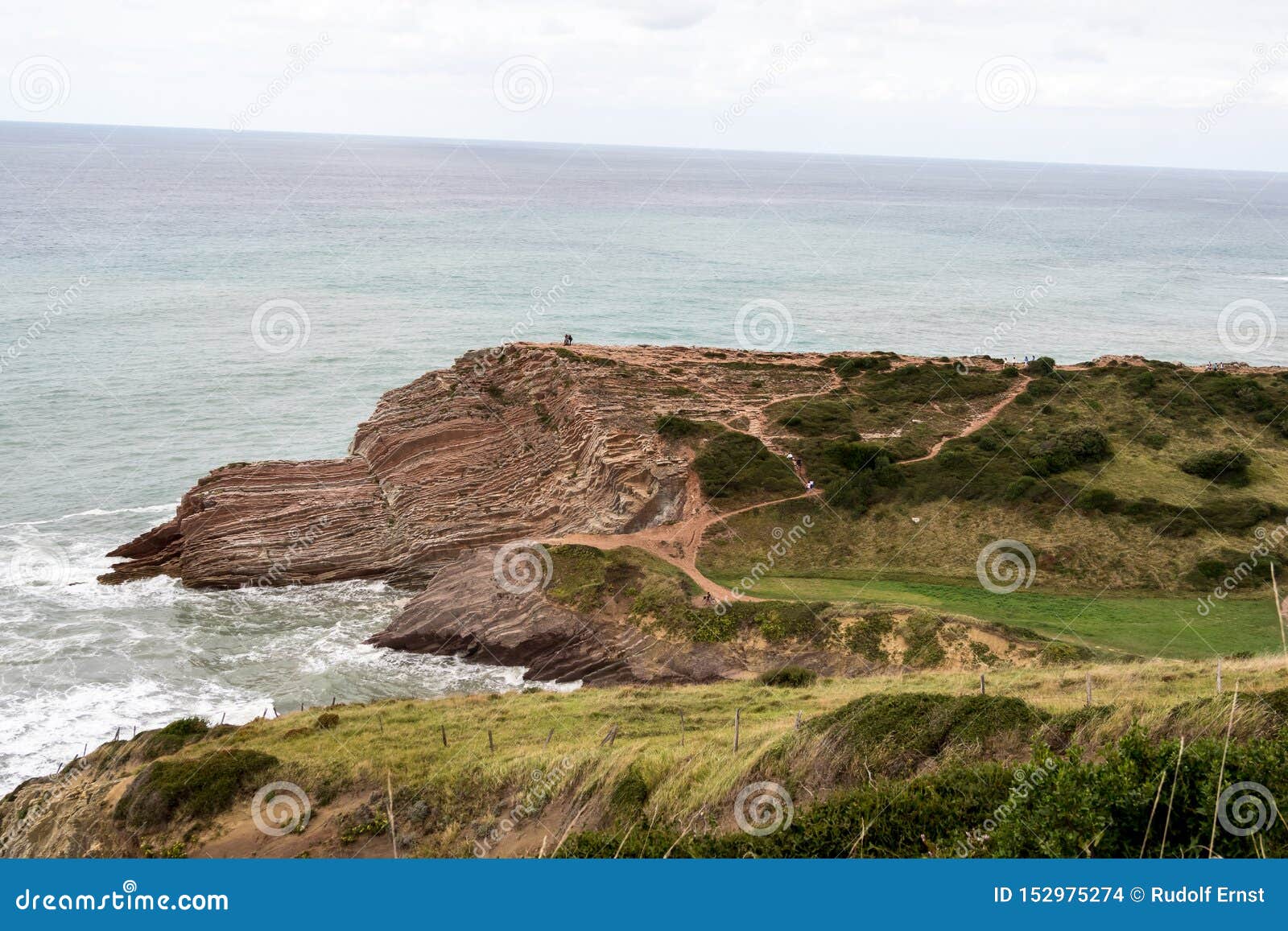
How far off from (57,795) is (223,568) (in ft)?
76.5

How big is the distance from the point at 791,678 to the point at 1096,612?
14736 millimetres

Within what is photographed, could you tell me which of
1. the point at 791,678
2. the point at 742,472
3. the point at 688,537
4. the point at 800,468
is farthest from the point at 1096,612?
the point at 688,537

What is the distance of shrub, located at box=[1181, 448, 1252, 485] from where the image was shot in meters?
48.5

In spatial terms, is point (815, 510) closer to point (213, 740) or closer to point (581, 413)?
point (581, 413)

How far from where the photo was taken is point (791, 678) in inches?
1366

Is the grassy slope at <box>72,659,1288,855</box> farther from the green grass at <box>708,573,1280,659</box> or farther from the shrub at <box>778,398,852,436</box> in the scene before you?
the shrub at <box>778,398,852,436</box>

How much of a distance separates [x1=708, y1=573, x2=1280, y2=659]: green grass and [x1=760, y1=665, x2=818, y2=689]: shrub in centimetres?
640

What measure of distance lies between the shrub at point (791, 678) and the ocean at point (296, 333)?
11.4m

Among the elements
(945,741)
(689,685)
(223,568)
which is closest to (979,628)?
(689,685)

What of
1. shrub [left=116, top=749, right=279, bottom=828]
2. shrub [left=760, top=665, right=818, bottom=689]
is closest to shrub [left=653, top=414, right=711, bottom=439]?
shrub [left=760, top=665, right=818, bottom=689]

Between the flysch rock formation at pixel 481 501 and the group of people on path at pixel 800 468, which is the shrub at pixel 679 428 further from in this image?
the group of people on path at pixel 800 468

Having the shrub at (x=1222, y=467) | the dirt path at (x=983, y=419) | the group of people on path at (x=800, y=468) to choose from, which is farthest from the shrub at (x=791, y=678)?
the shrub at (x=1222, y=467)

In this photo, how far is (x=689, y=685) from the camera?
3588cm

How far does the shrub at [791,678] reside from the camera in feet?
112
